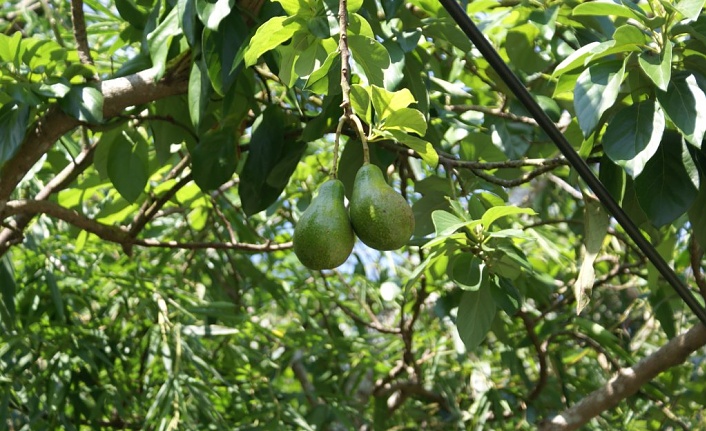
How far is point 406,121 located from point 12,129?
707 mm

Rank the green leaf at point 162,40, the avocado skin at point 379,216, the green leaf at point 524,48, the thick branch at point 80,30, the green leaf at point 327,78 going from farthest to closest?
1. the green leaf at point 524,48
2. the thick branch at point 80,30
3. the green leaf at point 162,40
4. the green leaf at point 327,78
5. the avocado skin at point 379,216

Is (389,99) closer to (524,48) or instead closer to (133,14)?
(133,14)

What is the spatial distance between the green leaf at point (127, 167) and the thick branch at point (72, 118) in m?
0.16

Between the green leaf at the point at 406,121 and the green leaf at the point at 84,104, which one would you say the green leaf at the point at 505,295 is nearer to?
the green leaf at the point at 406,121

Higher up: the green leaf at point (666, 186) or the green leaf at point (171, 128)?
the green leaf at point (171, 128)

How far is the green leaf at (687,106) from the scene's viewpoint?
1153mm

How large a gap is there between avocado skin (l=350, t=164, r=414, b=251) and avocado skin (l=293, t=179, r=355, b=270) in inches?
0.6

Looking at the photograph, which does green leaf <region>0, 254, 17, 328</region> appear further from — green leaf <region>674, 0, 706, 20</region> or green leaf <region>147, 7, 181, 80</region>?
green leaf <region>674, 0, 706, 20</region>

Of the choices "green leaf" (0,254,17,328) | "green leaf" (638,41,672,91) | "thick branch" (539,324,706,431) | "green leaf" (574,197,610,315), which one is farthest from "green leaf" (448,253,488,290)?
"green leaf" (0,254,17,328)

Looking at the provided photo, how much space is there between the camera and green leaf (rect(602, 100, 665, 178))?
1.17 m

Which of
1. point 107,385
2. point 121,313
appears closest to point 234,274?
point 121,313

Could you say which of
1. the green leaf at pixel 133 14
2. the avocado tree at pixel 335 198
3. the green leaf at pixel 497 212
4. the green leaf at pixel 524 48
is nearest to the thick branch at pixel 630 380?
the avocado tree at pixel 335 198

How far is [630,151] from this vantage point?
119 cm

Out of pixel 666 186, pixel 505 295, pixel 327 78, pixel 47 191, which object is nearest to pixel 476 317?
pixel 505 295
